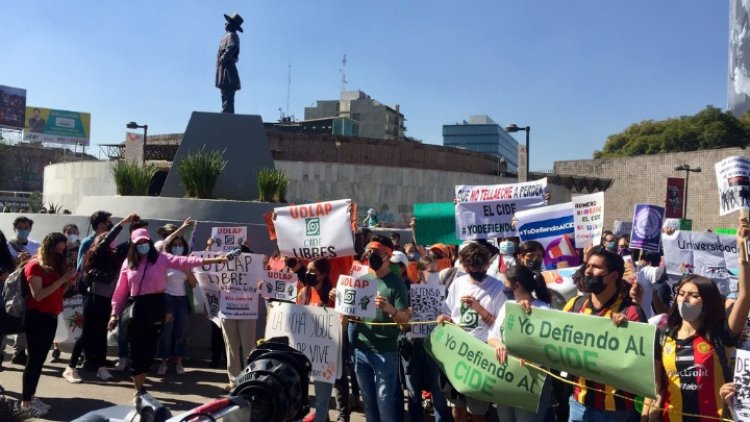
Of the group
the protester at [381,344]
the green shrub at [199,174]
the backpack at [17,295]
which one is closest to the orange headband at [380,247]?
the protester at [381,344]

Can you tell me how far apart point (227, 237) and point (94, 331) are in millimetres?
2042

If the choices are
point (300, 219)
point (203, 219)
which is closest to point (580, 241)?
point (300, 219)

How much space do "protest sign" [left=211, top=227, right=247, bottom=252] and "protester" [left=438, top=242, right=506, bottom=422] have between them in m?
4.53

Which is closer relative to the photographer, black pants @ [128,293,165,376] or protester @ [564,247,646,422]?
protester @ [564,247,646,422]

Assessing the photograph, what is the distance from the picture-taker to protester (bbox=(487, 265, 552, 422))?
16.6ft

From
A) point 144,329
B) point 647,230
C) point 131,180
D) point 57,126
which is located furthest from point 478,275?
point 57,126

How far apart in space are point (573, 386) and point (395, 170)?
33940mm

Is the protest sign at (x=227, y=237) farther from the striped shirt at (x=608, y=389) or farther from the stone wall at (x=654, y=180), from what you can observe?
the stone wall at (x=654, y=180)

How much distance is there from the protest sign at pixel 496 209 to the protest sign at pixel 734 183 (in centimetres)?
371

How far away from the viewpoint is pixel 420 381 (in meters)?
6.15

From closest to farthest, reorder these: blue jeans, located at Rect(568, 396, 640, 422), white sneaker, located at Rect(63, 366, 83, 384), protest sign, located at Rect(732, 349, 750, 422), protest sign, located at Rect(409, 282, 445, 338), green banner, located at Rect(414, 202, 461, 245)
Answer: protest sign, located at Rect(732, 349, 750, 422), blue jeans, located at Rect(568, 396, 640, 422), protest sign, located at Rect(409, 282, 445, 338), white sneaker, located at Rect(63, 366, 83, 384), green banner, located at Rect(414, 202, 461, 245)

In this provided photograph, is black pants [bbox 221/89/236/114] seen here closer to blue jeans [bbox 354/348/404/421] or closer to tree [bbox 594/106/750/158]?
blue jeans [bbox 354/348/404/421]

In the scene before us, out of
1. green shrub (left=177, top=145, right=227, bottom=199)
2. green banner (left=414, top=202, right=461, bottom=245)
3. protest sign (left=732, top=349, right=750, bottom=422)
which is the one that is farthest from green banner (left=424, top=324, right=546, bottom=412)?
green shrub (left=177, top=145, right=227, bottom=199)

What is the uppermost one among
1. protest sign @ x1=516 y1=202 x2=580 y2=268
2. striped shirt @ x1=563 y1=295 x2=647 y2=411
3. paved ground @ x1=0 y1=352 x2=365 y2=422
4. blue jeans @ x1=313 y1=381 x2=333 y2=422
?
protest sign @ x1=516 y1=202 x2=580 y2=268
